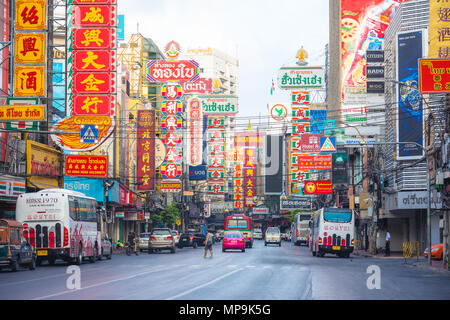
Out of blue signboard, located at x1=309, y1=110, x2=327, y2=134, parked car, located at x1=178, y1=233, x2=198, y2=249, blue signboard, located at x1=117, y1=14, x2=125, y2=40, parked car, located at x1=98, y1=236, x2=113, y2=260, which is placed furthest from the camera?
blue signboard, located at x1=309, y1=110, x2=327, y2=134

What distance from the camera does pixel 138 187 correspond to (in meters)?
74.8

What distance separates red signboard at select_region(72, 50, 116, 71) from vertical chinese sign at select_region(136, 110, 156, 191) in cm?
2990

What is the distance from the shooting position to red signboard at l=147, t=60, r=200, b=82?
76688mm

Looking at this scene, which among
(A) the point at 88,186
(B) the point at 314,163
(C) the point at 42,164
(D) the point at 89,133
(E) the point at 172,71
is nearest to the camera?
(D) the point at 89,133

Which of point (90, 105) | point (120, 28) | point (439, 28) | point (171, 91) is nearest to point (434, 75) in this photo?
point (439, 28)

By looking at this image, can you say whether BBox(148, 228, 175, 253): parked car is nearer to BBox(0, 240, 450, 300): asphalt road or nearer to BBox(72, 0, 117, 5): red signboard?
BBox(72, 0, 117, 5): red signboard

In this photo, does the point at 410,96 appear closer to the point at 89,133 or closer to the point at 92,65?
the point at 92,65

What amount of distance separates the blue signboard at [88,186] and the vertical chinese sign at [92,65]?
1464cm

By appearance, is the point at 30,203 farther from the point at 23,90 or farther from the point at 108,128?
the point at 108,128

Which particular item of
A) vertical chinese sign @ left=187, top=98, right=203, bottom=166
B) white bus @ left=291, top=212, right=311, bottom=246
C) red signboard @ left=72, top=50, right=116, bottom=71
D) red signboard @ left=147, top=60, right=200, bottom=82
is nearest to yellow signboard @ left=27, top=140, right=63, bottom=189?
red signboard @ left=72, top=50, right=116, bottom=71

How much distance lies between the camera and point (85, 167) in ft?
155

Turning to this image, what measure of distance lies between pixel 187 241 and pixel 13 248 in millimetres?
42914

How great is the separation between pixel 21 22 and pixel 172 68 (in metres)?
39.3
